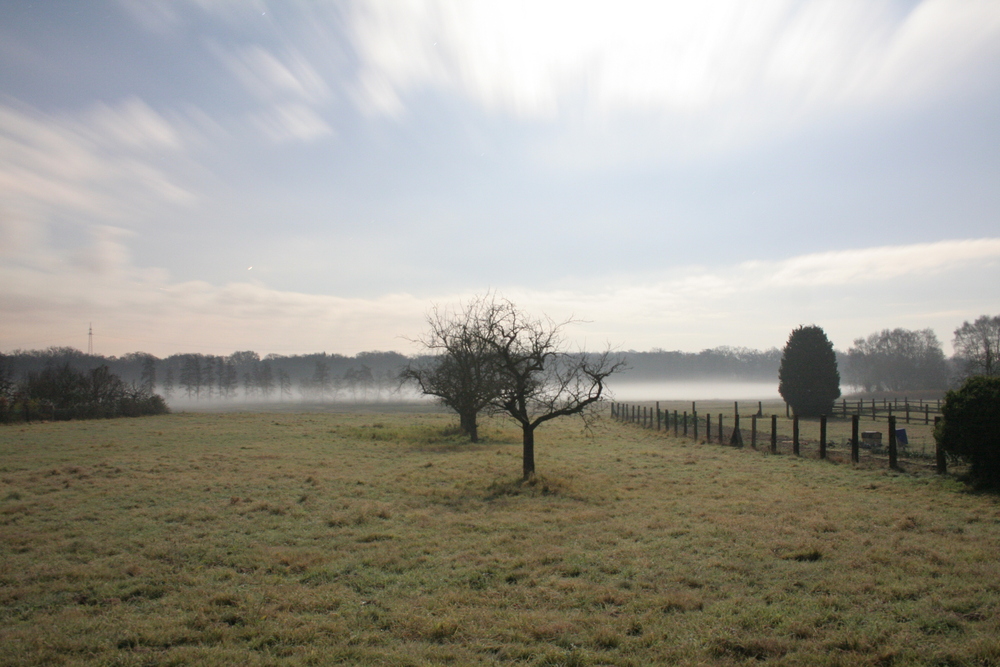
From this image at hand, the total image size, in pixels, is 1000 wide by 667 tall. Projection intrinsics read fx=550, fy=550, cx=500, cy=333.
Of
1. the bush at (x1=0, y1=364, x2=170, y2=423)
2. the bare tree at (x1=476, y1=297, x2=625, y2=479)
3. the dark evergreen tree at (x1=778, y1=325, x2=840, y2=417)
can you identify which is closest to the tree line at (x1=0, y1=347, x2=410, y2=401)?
the bush at (x1=0, y1=364, x2=170, y2=423)

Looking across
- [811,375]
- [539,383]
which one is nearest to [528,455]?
[539,383]

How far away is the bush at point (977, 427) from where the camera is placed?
38.0 ft

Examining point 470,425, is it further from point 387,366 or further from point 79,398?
point 387,366

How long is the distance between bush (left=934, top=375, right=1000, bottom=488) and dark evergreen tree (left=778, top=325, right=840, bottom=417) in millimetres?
37881

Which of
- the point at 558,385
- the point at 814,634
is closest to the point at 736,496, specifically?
the point at 558,385

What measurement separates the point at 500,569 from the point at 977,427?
11175 millimetres

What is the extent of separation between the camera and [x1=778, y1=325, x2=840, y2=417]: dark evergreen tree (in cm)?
4706

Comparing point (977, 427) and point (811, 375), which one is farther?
point (811, 375)

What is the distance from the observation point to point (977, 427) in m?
11.8

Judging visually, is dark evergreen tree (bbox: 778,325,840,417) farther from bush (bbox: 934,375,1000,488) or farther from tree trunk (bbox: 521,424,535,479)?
tree trunk (bbox: 521,424,535,479)

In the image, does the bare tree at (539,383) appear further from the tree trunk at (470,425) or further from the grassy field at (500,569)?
the tree trunk at (470,425)

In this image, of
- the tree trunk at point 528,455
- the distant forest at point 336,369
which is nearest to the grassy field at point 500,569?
the tree trunk at point 528,455

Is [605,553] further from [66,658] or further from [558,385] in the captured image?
[558,385]

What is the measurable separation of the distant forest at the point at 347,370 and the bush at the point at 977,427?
99451 mm
